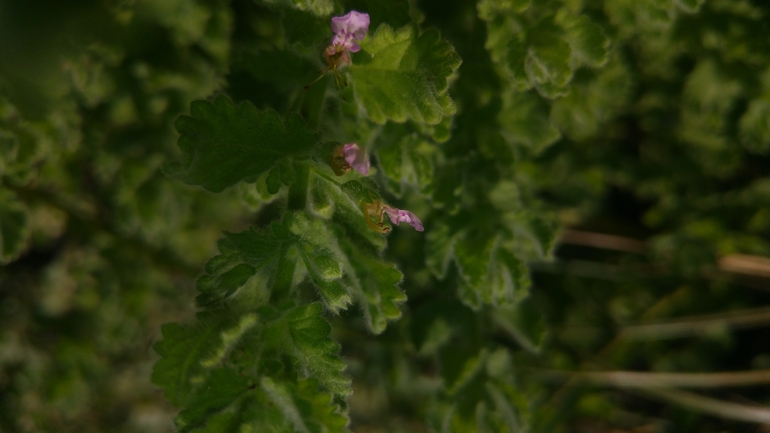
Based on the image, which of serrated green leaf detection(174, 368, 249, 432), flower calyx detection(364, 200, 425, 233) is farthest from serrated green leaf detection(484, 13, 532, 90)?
serrated green leaf detection(174, 368, 249, 432)

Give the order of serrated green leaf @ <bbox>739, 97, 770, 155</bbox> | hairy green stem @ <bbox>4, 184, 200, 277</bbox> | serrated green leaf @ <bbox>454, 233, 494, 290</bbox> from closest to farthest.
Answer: serrated green leaf @ <bbox>454, 233, 494, 290</bbox> < serrated green leaf @ <bbox>739, 97, 770, 155</bbox> < hairy green stem @ <bbox>4, 184, 200, 277</bbox>

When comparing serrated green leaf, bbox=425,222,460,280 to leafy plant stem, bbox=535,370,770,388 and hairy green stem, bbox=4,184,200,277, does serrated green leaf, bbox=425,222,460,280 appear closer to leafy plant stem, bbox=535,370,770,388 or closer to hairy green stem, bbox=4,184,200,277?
leafy plant stem, bbox=535,370,770,388

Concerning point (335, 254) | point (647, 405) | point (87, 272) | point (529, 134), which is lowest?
point (647, 405)

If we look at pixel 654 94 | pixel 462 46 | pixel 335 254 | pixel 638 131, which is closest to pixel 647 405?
pixel 638 131

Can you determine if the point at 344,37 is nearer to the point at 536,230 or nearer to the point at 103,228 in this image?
the point at 536,230

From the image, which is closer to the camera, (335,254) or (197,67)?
(335,254)

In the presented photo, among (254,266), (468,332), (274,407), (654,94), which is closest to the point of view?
(274,407)

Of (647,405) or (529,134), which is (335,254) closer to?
(529,134)

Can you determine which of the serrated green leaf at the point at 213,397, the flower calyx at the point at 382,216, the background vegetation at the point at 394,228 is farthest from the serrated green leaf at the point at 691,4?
the serrated green leaf at the point at 213,397

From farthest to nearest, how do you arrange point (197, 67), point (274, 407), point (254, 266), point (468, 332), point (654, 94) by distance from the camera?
point (654, 94) → point (197, 67) → point (468, 332) → point (254, 266) → point (274, 407)
